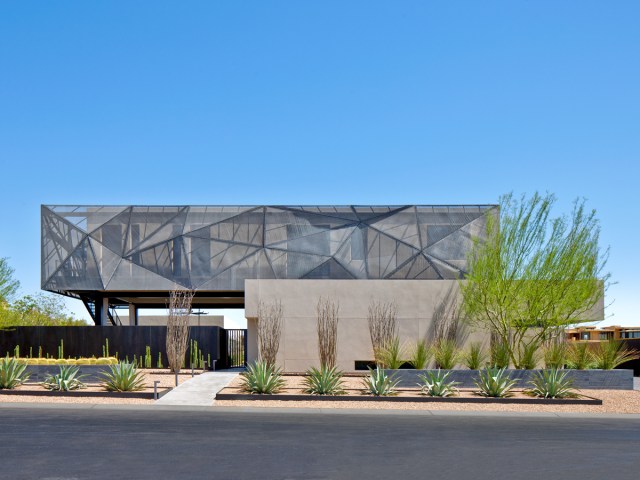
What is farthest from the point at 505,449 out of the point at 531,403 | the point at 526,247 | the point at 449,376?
the point at 526,247

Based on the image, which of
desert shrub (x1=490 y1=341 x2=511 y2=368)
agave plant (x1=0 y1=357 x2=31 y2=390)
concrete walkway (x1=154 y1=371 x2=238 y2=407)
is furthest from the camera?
desert shrub (x1=490 y1=341 x2=511 y2=368)

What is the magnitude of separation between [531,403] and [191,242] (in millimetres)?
19894

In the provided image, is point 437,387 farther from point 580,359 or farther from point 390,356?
point 580,359

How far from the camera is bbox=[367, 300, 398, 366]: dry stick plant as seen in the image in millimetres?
26812

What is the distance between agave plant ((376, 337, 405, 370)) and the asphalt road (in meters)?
6.65

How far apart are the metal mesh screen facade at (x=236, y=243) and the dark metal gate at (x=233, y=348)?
2579 mm

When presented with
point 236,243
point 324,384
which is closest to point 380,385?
point 324,384

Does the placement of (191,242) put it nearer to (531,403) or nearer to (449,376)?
(449,376)

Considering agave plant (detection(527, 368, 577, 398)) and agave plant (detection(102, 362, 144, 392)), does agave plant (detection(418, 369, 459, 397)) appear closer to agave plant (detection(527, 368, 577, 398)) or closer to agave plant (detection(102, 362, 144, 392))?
agave plant (detection(527, 368, 577, 398))

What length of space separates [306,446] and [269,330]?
1448 centimetres

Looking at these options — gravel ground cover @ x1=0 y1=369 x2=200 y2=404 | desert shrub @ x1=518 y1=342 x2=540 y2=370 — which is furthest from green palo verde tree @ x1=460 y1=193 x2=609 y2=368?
gravel ground cover @ x1=0 y1=369 x2=200 y2=404

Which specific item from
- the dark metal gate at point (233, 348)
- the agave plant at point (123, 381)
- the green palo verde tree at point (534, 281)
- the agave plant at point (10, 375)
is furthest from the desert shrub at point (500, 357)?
the agave plant at point (10, 375)

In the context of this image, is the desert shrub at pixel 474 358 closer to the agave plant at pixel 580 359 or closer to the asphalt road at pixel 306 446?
the agave plant at pixel 580 359

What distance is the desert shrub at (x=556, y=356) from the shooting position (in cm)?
2541
